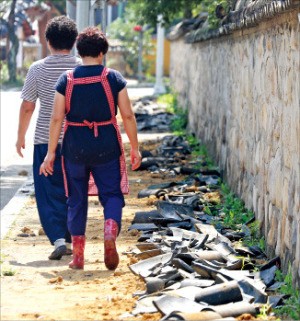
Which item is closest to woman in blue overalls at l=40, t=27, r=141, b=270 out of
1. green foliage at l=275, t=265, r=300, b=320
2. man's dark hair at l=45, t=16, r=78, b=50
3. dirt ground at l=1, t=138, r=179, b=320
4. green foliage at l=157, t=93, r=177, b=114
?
dirt ground at l=1, t=138, r=179, b=320

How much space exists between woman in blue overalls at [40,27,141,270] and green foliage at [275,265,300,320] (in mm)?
1394

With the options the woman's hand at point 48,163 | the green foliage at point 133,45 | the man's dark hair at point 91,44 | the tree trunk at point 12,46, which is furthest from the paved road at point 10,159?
the green foliage at point 133,45

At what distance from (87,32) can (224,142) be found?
5873 millimetres

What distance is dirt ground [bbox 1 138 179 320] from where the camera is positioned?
24.7 ft

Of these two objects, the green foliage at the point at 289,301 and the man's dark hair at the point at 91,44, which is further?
the man's dark hair at the point at 91,44

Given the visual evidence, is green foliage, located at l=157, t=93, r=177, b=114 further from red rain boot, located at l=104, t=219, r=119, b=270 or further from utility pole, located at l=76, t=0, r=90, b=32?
red rain boot, located at l=104, t=219, r=119, b=270

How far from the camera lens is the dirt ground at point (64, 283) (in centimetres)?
752

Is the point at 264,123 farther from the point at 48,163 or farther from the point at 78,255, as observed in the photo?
the point at 78,255

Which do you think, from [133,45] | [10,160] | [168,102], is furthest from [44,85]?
[133,45]

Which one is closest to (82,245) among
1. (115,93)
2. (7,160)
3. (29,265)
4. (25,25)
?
(29,265)

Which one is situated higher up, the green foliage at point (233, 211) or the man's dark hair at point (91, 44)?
the man's dark hair at point (91, 44)

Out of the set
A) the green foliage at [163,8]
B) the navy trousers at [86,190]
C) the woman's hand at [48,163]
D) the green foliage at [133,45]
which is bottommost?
the green foliage at [133,45]

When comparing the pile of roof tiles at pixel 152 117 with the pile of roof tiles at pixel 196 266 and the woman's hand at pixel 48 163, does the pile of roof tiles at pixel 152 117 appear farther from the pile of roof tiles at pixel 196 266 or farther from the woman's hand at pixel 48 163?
the woman's hand at pixel 48 163

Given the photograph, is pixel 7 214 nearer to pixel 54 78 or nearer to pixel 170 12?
pixel 54 78
